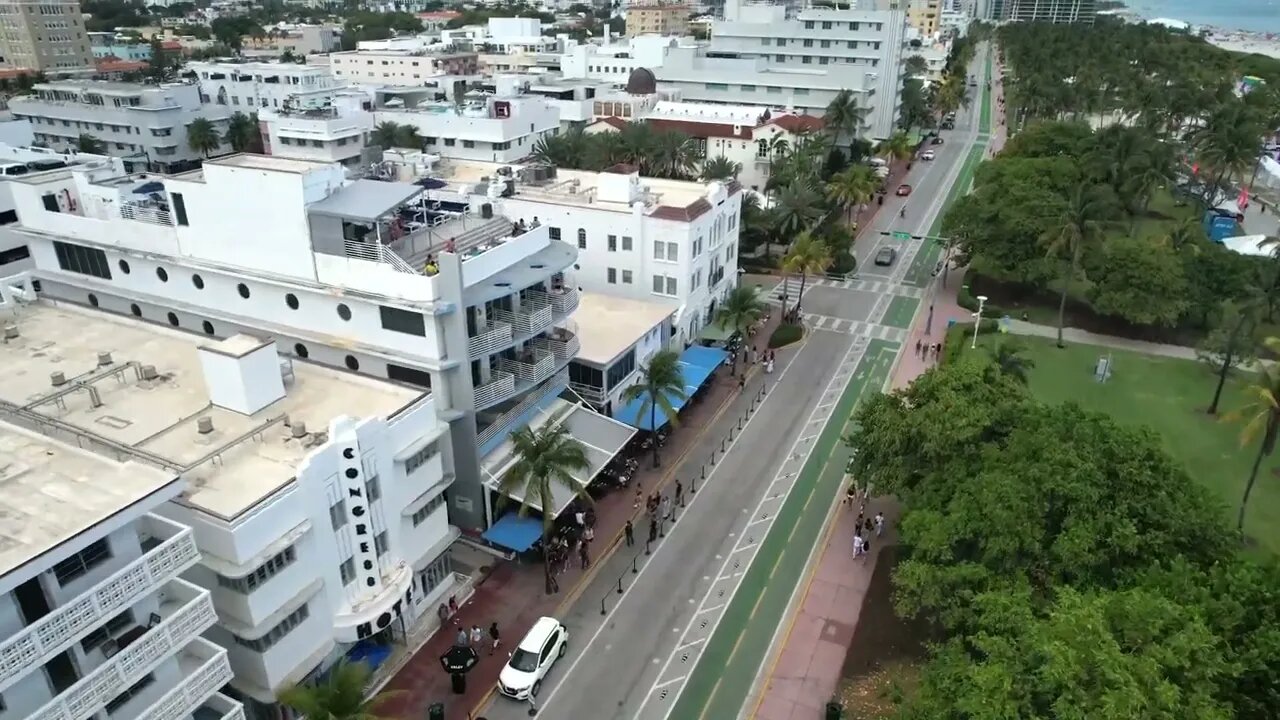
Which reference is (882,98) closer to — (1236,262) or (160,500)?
(1236,262)

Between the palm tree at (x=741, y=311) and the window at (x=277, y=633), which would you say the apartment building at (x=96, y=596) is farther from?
the palm tree at (x=741, y=311)

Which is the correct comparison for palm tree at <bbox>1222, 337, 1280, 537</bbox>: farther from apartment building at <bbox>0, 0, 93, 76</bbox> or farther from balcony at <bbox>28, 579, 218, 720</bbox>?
apartment building at <bbox>0, 0, 93, 76</bbox>

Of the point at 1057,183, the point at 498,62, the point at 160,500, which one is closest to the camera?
the point at 160,500

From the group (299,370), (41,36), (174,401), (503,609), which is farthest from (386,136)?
(41,36)

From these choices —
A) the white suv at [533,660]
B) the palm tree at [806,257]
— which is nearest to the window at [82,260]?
the white suv at [533,660]

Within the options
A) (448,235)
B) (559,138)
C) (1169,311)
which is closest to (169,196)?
(448,235)

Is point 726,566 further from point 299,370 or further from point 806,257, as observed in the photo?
point 806,257
